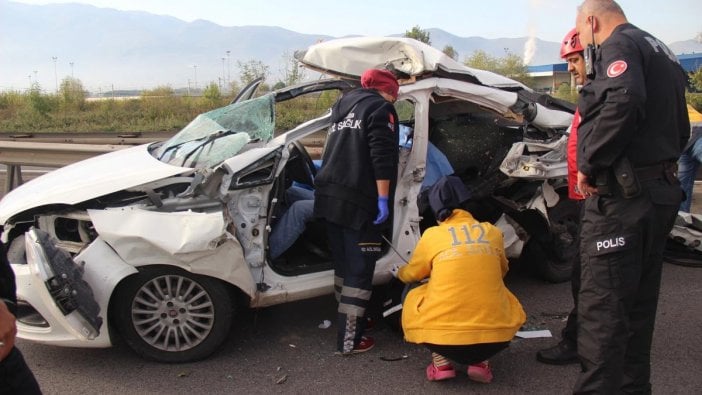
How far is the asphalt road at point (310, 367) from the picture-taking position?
3182 mm

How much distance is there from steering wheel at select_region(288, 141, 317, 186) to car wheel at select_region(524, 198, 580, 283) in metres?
1.95

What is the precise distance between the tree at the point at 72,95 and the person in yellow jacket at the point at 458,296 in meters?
20.9

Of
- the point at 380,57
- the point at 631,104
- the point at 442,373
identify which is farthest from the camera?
the point at 380,57

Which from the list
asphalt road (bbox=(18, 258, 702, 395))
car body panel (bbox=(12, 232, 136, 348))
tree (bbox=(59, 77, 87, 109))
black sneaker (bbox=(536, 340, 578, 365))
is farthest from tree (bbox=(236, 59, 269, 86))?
black sneaker (bbox=(536, 340, 578, 365))

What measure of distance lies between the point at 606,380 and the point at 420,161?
5.98 ft

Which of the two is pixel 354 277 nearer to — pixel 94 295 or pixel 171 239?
pixel 171 239

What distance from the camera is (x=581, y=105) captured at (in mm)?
2707

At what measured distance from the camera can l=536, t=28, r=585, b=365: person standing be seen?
305 cm

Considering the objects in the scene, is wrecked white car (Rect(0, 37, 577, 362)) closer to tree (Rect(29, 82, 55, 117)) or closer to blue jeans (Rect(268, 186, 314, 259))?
blue jeans (Rect(268, 186, 314, 259))

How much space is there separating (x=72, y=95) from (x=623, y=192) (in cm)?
2292

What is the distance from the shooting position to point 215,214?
3246mm

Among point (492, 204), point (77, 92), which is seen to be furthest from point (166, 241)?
point (77, 92)

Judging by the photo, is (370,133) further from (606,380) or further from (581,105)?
(606,380)

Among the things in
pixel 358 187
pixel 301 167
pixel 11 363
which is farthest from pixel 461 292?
pixel 11 363
